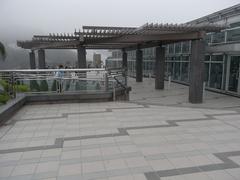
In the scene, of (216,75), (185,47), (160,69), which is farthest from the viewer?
(185,47)

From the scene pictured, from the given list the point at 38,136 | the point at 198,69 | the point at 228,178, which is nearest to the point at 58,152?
the point at 38,136

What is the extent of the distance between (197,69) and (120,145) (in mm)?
8532

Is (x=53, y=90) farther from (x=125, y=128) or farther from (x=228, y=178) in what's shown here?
(x=228, y=178)

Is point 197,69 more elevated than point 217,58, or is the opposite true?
point 217,58

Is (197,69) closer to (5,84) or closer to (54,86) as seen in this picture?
(54,86)

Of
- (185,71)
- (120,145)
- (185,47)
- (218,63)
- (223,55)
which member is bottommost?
(120,145)

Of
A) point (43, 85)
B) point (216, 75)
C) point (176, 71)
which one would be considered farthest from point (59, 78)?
point (176, 71)

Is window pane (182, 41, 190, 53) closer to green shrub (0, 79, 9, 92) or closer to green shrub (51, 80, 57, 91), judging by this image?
green shrub (51, 80, 57, 91)

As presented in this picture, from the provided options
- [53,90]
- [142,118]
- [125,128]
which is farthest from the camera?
[53,90]

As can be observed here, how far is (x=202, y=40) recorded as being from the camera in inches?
443

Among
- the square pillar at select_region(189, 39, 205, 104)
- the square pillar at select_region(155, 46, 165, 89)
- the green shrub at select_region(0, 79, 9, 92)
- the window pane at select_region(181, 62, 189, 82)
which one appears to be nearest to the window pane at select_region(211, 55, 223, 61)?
the window pane at select_region(181, 62, 189, 82)

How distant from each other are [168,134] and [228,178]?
1.83 meters

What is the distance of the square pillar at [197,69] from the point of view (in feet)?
37.1

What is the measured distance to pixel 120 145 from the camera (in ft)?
13.9
